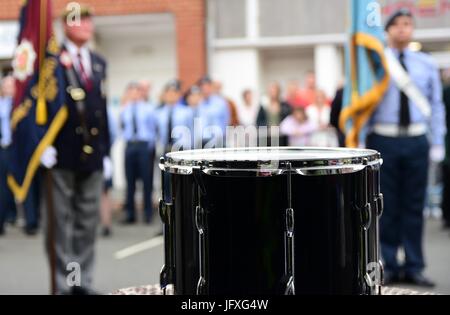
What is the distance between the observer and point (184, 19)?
12.7 meters

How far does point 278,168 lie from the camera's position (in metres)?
2.86

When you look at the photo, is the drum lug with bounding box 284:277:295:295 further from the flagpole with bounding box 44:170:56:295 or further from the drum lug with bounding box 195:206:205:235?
the flagpole with bounding box 44:170:56:295

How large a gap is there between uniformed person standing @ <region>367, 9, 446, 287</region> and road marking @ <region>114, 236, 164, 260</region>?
256 centimetres

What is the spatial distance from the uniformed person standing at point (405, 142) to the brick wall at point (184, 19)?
24.3ft

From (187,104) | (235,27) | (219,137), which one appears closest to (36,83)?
(219,137)

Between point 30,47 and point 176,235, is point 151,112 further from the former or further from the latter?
point 176,235

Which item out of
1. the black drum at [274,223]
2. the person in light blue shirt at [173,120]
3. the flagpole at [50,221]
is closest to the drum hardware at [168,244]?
the black drum at [274,223]

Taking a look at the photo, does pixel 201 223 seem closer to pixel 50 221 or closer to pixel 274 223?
pixel 274 223

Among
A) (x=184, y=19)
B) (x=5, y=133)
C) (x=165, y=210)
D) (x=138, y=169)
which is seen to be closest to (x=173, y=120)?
(x=138, y=169)

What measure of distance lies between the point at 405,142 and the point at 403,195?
1.29 feet

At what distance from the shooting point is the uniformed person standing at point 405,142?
5352 millimetres

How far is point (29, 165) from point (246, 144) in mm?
1771

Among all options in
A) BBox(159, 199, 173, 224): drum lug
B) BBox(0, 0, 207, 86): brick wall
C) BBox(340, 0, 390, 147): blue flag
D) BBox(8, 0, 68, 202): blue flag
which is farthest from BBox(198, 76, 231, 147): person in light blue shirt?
BBox(159, 199, 173, 224): drum lug

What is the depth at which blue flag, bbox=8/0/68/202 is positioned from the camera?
5.00 metres
